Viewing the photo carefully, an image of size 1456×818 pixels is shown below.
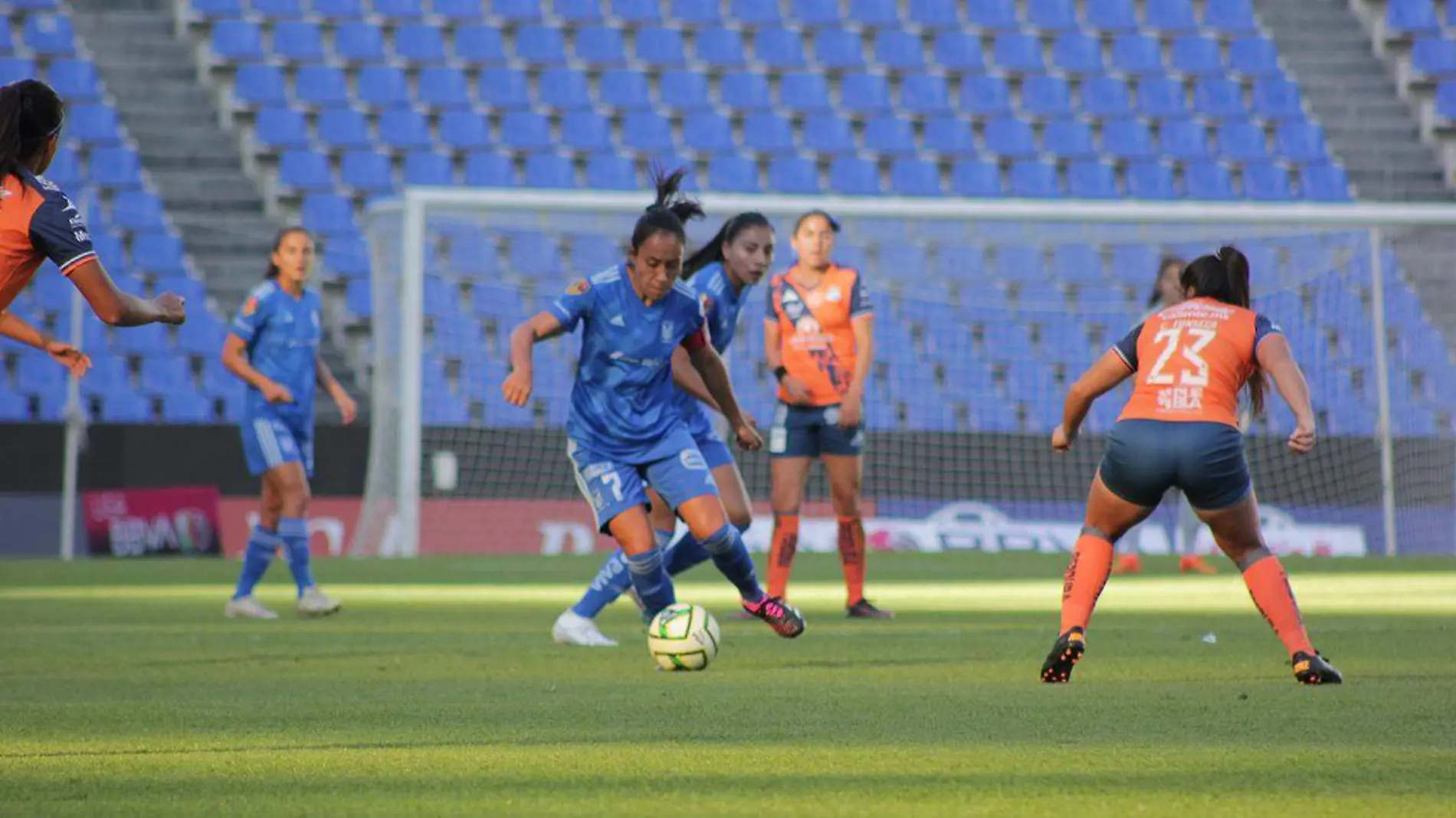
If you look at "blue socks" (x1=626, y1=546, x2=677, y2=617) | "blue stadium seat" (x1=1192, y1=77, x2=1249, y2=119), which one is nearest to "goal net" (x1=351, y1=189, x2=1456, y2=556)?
"blue stadium seat" (x1=1192, y1=77, x2=1249, y2=119)

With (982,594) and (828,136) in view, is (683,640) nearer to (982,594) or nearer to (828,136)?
(982,594)

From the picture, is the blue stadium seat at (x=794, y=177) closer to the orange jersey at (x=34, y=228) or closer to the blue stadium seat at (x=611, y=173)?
the blue stadium seat at (x=611, y=173)

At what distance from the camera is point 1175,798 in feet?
13.5

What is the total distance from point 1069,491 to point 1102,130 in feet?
23.2

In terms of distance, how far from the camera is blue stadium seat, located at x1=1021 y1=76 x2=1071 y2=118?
79.0 ft

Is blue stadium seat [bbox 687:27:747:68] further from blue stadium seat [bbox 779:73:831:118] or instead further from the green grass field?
the green grass field

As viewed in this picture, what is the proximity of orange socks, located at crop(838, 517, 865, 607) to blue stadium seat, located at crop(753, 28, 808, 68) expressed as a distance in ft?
48.1

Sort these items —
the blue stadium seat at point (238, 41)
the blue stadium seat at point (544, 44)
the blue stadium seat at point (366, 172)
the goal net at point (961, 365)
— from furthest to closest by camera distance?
1. the blue stadium seat at point (544, 44)
2. the blue stadium seat at point (238, 41)
3. the blue stadium seat at point (366, 172)
4. the goal net at point (961, 365)

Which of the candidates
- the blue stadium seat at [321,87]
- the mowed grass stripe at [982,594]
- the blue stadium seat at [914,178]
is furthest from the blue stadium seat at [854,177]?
the mowed grass stripe at [982,594]

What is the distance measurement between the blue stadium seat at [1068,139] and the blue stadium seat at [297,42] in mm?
8736

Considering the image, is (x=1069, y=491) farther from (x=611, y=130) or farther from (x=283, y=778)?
(x=283, y=778)

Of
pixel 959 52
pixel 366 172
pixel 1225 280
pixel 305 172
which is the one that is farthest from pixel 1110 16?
pixel 1225 280

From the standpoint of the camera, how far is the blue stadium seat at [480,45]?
23766mm

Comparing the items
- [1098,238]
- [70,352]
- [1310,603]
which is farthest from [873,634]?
[1098,238]
